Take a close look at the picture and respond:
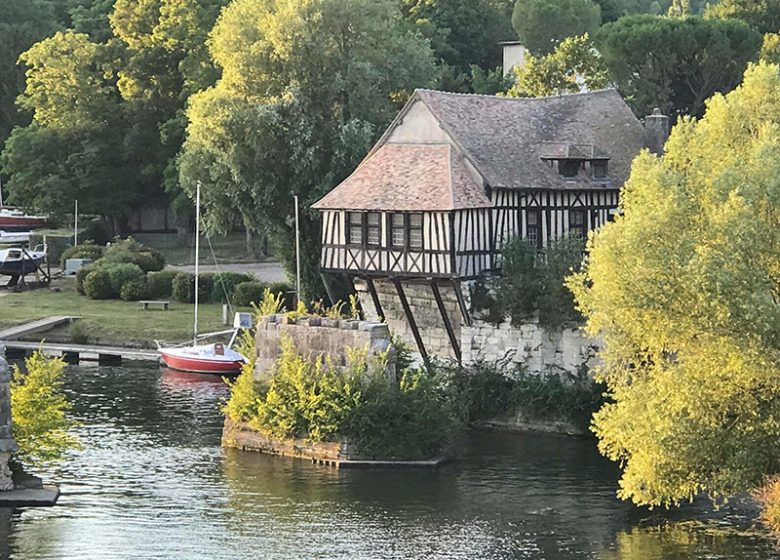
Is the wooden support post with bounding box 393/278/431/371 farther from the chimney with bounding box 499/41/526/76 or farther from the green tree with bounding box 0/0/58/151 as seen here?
the green tree with bounding box 0/0/58/151

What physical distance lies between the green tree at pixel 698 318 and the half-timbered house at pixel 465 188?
13231 millimetres

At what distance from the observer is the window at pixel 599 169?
52.2 m

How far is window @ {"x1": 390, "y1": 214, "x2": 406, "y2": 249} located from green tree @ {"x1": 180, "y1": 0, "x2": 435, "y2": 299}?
918 cm

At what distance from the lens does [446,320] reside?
50.0m

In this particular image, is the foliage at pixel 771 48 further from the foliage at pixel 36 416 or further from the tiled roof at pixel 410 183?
the foliage at pixel 36 416

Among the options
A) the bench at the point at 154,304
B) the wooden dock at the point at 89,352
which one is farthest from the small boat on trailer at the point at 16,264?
the wooden dock at the point at 89,352

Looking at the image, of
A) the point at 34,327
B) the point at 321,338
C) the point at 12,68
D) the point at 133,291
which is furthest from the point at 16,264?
the point at 321,338

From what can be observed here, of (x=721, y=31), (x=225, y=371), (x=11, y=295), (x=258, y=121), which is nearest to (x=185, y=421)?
(x=225, y=371)

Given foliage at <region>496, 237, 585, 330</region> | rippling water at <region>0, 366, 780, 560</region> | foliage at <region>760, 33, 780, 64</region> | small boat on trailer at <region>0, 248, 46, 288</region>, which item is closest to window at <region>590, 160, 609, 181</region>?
foliage at <region>496, 237, 585, 330</region>

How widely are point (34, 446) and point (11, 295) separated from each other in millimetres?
34719

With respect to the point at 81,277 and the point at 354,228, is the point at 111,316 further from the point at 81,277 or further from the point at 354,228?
the point at 354,228

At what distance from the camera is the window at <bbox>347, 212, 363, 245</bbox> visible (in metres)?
51.3

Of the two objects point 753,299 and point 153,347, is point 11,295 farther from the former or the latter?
point 753,299

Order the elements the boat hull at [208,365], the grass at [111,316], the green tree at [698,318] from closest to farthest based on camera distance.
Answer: the green tree at [698,318] → the boat hull at [208,365] → the grass at [111,316]
